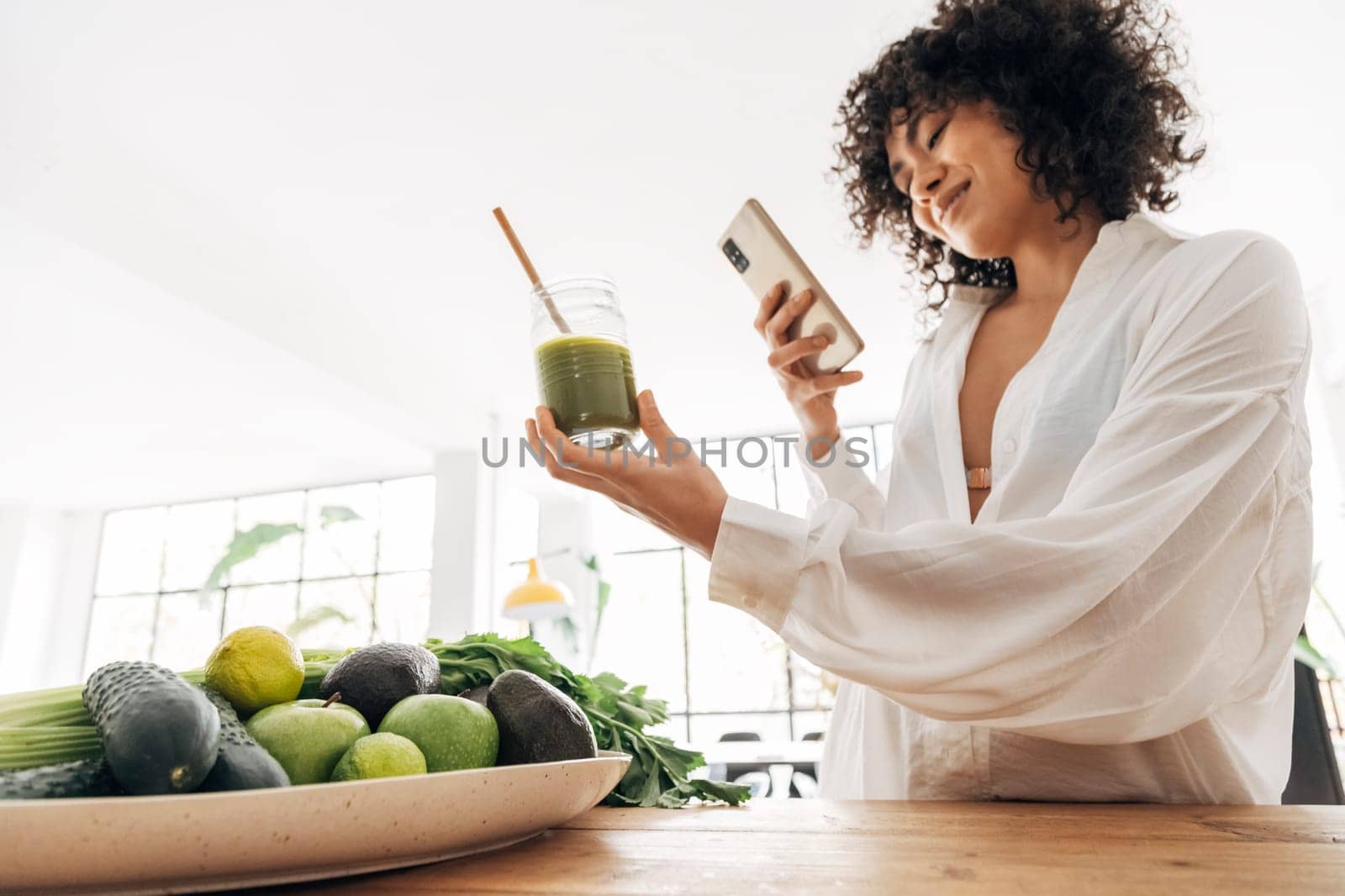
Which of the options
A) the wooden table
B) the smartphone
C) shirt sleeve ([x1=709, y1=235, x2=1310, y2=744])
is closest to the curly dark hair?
the smartphone

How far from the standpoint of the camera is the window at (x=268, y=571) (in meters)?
9.73

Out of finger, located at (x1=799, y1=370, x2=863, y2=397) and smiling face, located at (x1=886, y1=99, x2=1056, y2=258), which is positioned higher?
smiling face, located at (x1=886, y1=99, x2=1056, y2=258)

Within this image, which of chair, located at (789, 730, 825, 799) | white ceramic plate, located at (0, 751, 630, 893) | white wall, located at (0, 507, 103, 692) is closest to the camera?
white ceramic plate, located at (0, 751, 630, 893)

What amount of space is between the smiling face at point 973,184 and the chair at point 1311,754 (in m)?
0.75

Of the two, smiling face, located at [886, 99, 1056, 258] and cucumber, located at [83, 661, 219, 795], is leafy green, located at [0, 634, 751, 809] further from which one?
smiling face, located at [886, 99, 1056, 258]

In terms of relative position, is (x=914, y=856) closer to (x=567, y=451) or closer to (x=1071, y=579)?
(x=1071, y=579)

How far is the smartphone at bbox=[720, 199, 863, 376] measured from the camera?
1.15 meters

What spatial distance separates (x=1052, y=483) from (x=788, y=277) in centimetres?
43

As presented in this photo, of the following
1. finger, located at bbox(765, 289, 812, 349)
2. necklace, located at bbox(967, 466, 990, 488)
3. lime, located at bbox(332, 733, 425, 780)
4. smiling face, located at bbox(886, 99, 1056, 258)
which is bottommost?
lime, located at bbox(332, 733, 425, 780)

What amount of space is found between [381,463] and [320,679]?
8.69 m

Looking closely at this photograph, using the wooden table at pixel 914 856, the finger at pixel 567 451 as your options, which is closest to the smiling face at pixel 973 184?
the finger at pixel 567 451

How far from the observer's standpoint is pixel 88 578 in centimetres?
1014

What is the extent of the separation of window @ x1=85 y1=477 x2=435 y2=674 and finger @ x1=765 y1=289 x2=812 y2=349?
8.91m

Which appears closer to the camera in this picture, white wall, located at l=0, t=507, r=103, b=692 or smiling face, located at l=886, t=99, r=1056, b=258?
smiling face, located at l=886, t=99, r=1056, b=258
